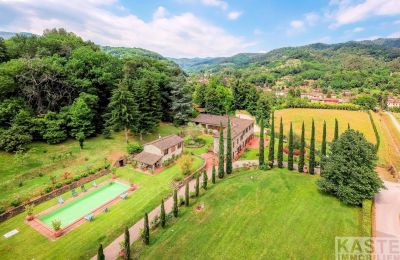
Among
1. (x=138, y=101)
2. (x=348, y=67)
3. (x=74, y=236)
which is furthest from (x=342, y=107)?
(x=348, y=67)

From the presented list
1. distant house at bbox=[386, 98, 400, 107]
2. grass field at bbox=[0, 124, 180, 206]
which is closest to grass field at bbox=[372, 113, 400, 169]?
grass field at bbox=[0, 124, 180, 206]

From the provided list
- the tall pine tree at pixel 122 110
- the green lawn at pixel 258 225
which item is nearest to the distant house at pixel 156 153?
the tall pine tree at pixel 122 110

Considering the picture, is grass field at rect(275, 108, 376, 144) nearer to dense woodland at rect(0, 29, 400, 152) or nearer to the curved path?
dense woodland at rect(0, 29, 400, 152)

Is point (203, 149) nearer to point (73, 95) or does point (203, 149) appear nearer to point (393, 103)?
point (73, 95)

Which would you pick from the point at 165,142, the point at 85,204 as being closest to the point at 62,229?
the point at 85,204

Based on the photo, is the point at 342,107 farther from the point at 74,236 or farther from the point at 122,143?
the point at 74,236

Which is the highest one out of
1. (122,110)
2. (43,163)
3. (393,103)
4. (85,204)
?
(122,110)

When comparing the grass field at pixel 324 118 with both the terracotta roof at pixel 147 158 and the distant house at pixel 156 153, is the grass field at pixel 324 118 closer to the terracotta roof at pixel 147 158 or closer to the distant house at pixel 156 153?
the distant house at pixel 156 153
